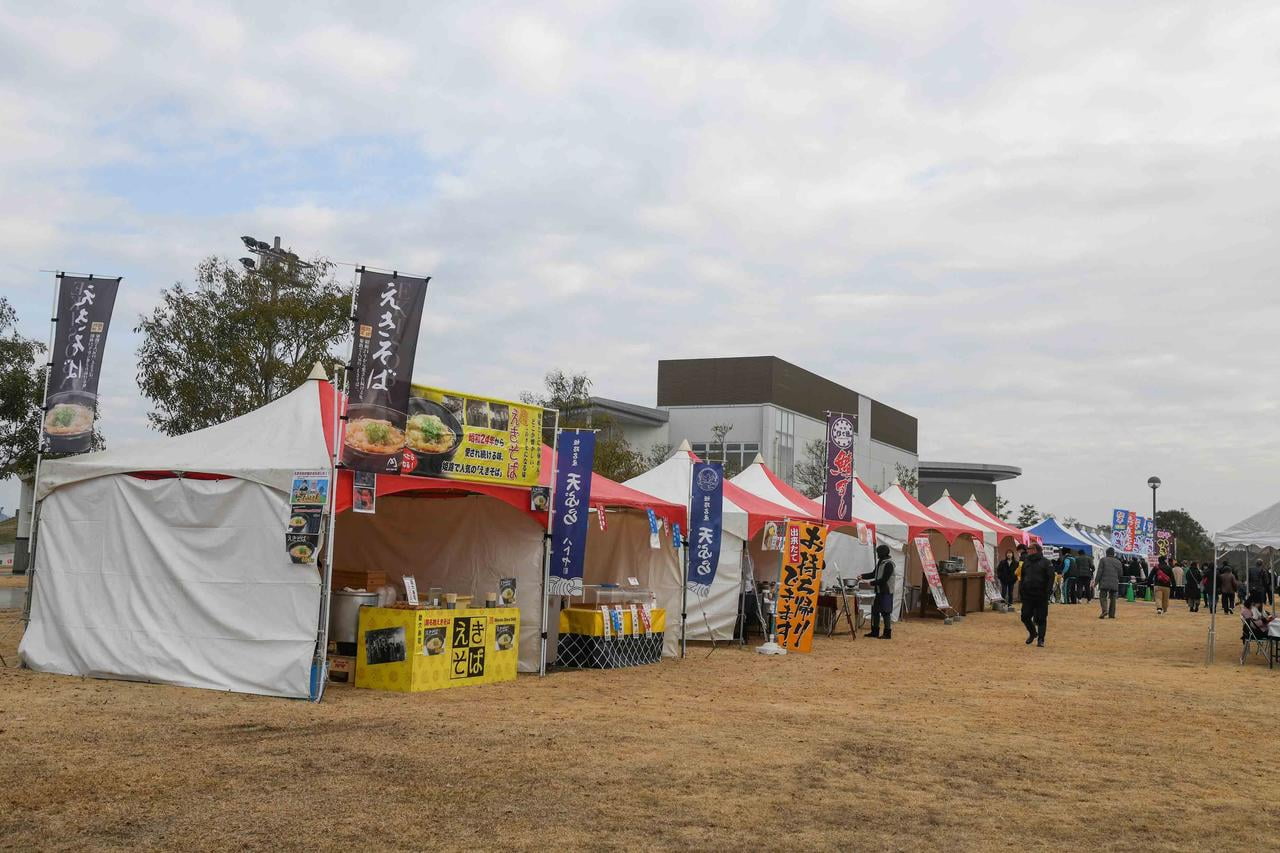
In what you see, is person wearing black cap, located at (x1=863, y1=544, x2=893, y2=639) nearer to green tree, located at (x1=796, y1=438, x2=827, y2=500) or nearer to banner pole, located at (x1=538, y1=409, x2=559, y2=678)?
banner pole, located at (x1=538, y1=409, x2=559, y2=678)

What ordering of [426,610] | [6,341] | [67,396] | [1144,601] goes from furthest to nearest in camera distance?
[1144,601] < [6,341] < [67,396] < [426,610]

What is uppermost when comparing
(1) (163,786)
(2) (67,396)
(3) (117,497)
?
(2) (67,396)

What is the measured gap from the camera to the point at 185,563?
955 centimetres

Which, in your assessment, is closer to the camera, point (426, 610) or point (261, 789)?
point (261, 789)

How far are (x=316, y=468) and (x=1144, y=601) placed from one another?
1201 inches

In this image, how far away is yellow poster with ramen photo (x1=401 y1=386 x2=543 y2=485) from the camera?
A: 938cm

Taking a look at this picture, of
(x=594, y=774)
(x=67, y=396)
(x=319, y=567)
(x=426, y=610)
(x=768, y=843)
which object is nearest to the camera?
(x=768, y=843)

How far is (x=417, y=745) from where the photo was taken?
6.93m

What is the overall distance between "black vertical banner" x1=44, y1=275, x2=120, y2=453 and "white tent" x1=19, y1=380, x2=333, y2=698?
503 millimetres

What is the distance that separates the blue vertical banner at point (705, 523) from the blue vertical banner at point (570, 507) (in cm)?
292

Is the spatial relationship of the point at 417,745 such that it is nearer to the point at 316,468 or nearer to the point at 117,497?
the point at 316,468

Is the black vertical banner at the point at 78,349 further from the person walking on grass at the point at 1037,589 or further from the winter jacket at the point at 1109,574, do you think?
the winter jacket at the point at 1109,574

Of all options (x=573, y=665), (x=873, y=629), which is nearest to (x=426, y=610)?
(x=573, y=665)

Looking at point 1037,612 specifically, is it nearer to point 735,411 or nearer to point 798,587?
point 798,587
